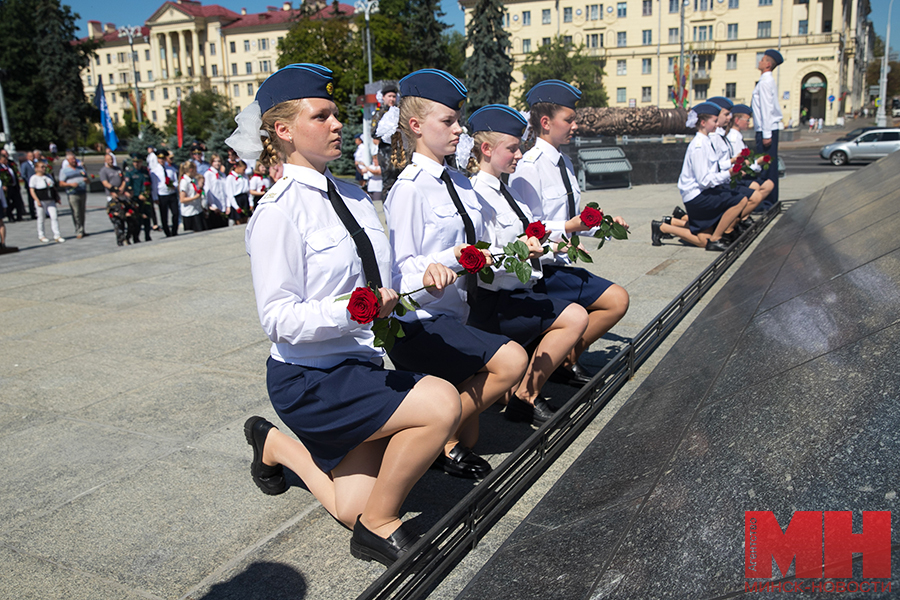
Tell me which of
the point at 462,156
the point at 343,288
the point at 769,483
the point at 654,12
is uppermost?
the point at 654,12

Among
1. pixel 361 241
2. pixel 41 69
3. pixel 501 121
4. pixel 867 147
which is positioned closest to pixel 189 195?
pixel 501 121

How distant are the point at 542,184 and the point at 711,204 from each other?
5.14 metres

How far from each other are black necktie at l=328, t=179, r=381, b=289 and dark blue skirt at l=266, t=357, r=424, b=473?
332 mm

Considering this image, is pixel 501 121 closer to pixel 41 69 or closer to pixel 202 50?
pixel 41 69

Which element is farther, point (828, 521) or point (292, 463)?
point (292, 463)

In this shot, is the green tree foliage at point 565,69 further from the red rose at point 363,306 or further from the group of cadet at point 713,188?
the red rose at point 363,306

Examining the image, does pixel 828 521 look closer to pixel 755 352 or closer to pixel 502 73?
pixel 755 352

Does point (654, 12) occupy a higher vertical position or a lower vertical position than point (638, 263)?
higher

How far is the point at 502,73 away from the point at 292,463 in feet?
146

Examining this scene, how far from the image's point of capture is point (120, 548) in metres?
2.65

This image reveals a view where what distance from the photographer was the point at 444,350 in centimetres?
298

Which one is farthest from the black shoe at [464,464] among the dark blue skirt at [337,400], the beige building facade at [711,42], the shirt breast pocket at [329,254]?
the beige building facade at [711,42]

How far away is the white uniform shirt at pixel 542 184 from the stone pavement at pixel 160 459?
111 centimetres

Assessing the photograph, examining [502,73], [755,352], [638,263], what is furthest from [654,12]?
[755,352]
